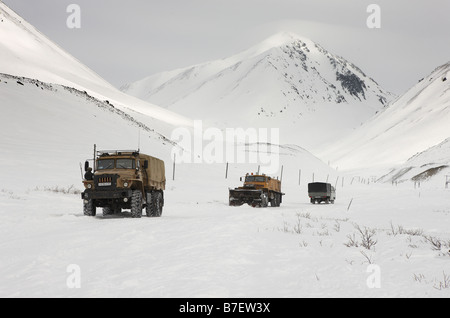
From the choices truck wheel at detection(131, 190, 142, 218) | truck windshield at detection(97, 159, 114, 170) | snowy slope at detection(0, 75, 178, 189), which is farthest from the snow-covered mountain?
truck wheel at detection(131, 190, 142, 218)

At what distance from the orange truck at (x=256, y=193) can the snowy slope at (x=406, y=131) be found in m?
114

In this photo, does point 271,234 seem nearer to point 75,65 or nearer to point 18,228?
point 18,228

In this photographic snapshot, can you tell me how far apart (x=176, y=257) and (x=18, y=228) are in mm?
6789

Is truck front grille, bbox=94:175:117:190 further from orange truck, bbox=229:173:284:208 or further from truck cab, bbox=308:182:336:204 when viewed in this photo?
truck cab, bbox=308:182:336:204

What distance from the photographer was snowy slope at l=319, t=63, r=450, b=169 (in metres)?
Answer: 142

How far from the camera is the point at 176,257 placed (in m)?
8.02

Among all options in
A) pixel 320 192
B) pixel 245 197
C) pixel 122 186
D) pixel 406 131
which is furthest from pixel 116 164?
pixel 406 131

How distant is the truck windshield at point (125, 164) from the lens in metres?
17.4

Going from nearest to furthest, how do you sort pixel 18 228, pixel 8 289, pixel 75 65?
pixel 8 289, pixel 18 228, pixel 75 65

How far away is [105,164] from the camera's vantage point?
17453mm

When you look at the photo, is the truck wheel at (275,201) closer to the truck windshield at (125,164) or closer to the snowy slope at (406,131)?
the truck windshield at (125,164)

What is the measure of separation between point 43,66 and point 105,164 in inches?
4349
